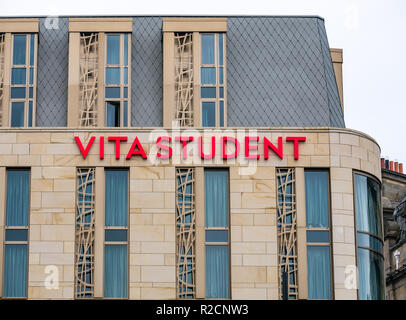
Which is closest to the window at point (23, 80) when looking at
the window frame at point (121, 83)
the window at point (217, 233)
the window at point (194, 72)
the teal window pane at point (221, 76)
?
the window frame at point (121, 83)

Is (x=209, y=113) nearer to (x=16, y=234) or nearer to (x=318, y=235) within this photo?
(x=318, y=235)

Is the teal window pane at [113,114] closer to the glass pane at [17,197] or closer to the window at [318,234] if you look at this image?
A: the glass pane at [17,197]

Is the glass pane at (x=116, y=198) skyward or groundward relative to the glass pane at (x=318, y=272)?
skyward

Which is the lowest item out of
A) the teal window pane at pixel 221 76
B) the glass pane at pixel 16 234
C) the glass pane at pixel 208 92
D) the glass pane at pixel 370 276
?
the glass pane at pixel 370 276

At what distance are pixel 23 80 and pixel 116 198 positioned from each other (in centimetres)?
691

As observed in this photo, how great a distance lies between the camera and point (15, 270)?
140 feet

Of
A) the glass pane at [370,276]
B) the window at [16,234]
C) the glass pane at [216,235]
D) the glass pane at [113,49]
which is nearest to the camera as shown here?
the window at [16,234]

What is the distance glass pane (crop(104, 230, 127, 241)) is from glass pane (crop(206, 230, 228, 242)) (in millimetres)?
3193

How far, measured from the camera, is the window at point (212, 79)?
1790 inches

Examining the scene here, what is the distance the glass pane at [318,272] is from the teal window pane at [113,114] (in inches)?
369
